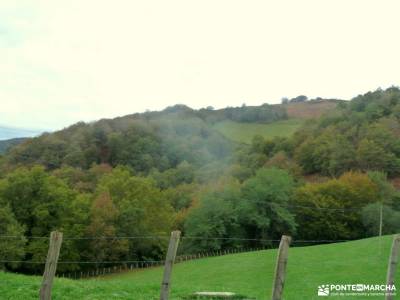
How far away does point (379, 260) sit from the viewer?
32656mm

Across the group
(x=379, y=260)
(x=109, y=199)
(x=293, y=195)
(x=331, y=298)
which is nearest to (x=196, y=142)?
(x=293, y=195)

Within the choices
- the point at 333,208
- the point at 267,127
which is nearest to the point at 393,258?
the point at 333,208

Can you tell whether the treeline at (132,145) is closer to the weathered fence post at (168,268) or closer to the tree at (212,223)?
Answer: the tree at (212,223)

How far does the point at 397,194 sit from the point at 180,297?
240ft

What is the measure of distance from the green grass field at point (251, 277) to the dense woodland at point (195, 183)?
6.54 meters

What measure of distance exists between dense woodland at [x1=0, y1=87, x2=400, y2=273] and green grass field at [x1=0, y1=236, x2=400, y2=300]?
21.5 feet

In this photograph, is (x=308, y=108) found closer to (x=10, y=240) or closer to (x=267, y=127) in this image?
(x=267, y=127)

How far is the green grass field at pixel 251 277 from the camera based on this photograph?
11.4m

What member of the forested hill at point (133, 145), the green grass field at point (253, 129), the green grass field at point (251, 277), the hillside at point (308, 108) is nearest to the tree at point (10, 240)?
the green grass field at point (251, 277)

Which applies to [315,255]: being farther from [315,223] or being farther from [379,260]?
[315,223]

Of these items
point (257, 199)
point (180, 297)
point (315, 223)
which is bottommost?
point (315, 223)

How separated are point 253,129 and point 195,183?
46.4 meters

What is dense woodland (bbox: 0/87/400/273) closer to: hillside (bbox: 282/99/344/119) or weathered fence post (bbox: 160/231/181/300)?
hillside (bbox: 282/99/344/119)

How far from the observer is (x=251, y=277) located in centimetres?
3222
